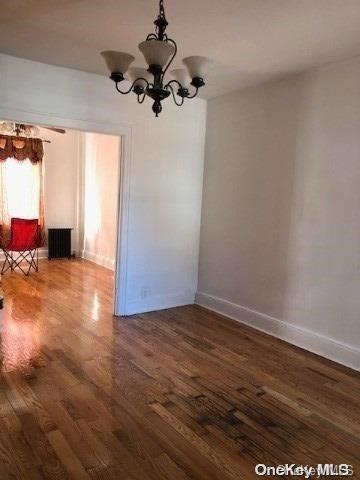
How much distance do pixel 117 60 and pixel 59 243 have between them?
5.48 m

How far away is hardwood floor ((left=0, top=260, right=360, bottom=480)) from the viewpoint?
199 cm

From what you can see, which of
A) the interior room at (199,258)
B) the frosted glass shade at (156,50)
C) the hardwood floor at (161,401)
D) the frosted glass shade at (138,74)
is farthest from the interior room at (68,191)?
the frosted glass shade at (156,50)

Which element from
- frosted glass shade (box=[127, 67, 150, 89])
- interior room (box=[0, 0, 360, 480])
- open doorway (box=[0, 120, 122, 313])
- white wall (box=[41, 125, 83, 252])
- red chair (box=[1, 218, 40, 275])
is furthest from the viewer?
white wall (box=[41, 125, 83, 252])

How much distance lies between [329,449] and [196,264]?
9.43 ft

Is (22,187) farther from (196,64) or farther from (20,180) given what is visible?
(196,64)

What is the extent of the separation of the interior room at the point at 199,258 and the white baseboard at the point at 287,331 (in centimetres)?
2

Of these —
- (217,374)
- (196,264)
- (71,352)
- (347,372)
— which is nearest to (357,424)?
(347,372)

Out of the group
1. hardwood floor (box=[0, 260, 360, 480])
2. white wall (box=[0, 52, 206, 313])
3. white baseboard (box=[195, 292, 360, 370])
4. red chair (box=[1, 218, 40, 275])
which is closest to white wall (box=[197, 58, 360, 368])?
white baseboard (box=[195, 292, 360, 370])

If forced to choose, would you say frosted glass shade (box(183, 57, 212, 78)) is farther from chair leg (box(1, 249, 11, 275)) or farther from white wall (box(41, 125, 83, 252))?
white wall (box(41, 125, 83, 252))

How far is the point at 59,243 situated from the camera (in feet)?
23.7

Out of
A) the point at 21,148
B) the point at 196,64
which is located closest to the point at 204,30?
the point at 196,64

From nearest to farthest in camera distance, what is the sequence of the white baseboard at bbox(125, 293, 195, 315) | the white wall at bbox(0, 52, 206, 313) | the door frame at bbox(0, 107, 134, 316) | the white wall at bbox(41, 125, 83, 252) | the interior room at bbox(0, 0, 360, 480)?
the interior room at bbox(0, 0, 360, 480), the white wall at bbox(0, 52, 206, 313), the door frame at bbox(0, 107, 134, 316), the white baseboard at bbox(125, 293, 195, 315), the white wall at bbox(41, 125, 83, 252)

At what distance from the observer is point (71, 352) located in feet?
10.6

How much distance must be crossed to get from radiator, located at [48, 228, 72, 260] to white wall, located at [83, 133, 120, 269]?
385 mm
